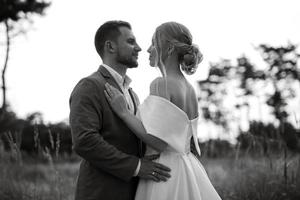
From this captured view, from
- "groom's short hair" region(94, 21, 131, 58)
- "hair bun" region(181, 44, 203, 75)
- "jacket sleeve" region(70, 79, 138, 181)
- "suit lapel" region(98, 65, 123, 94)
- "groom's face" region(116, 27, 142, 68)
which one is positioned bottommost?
"jacket sleeve" region(70, 79, 138, 181)

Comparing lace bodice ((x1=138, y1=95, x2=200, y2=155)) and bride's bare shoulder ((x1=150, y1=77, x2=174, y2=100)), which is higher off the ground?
bride's bare shoulder ((x1=150, y1=77, x2=174, y2=100))

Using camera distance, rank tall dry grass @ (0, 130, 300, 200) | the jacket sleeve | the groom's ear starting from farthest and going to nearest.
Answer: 1. tall dry grass @ (0, 130, 300, 200)
2. the groom's ear
3. the jacket sleeve

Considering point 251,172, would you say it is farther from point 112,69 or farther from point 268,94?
point 268,94

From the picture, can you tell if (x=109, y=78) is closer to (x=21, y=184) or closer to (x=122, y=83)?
(x=122, y=83)

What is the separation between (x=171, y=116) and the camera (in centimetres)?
322

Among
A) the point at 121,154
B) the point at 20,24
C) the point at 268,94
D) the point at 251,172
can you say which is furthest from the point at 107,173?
the point at 268,94

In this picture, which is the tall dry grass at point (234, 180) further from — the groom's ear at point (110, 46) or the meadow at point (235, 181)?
the groom's ear at point (110, 46)

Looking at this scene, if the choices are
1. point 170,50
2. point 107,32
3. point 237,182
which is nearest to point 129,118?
point 170,50

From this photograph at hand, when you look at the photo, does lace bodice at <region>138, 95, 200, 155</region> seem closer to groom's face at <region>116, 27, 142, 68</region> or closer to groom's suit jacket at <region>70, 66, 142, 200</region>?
groom's suit jacket at <region>70, 66, 142, 200</region>

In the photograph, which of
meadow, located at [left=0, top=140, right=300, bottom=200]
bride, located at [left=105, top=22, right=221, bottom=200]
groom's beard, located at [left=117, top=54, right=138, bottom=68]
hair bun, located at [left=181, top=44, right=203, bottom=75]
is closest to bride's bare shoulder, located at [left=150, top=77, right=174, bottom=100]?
bride, located at [left=105, top=22, right=221, bottom=200]

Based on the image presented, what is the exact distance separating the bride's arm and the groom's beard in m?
0.29

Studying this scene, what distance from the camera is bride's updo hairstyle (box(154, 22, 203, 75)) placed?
10.7 feet

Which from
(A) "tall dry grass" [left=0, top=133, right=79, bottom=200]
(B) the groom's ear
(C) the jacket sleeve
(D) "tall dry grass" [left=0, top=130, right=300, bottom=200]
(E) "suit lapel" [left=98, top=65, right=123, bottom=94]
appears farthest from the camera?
(D) "tall dry grass" [left=0, top=130, right=300, bottom=200]

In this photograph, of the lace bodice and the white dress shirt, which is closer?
the lace bodice
